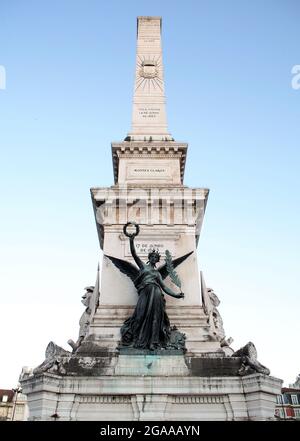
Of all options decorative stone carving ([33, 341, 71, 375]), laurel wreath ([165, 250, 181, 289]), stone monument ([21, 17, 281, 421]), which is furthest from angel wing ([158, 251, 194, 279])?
decorative stone carving ([33, 341, 71, 375])

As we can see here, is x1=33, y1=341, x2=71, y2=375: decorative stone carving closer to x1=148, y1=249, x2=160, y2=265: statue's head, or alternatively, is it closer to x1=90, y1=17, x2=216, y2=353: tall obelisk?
x1=90, y1=17, x2=216, y2=353: tall obelisk

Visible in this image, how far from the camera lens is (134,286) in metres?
13.5

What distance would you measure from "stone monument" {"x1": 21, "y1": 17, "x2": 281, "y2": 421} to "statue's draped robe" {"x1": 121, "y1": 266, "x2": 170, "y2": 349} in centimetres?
3

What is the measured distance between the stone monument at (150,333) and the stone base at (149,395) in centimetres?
2

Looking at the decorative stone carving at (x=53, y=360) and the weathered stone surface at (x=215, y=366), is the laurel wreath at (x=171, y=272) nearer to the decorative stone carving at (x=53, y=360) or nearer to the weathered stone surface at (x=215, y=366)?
the weathered stone surface at (x=215, y=366)

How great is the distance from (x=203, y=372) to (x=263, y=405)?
5.49 ft

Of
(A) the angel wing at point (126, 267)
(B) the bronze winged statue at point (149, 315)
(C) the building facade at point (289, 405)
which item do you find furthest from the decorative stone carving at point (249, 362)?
(C) the building facade at point (289, 405)

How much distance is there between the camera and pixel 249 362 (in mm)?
11164

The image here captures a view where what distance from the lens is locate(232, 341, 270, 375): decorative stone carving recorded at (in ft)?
36.0

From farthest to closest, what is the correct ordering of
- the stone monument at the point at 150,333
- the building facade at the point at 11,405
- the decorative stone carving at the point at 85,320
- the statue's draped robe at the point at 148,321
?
1. the building facade at the point at 11,405
2. the decorative stone carving at the point at 85,320
3. the statue's draped robe at the point at 148,321
4. the stone monument at the point at 150,333

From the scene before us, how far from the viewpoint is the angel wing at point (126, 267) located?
13083 mm

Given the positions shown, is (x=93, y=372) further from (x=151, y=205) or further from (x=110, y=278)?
(x=151, y=205)

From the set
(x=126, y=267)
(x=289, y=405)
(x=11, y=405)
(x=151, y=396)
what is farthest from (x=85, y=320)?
(x=289, y=405)

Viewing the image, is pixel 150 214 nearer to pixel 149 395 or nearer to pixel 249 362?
pixel 249 362
